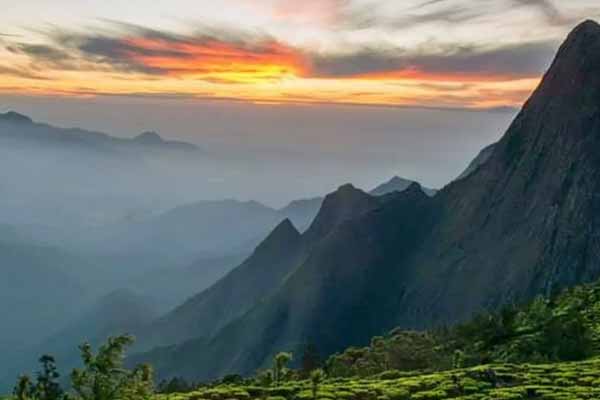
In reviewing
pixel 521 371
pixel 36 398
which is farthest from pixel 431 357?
→ pixel 36 398

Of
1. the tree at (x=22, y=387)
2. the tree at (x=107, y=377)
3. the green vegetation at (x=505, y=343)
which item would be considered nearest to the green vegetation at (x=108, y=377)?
the tree at (x=107, y=377)

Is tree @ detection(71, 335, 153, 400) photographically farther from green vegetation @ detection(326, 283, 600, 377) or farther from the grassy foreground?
green vegetation @ detection(326, 283, 600, 377)

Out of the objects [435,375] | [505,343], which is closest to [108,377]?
[435,375]

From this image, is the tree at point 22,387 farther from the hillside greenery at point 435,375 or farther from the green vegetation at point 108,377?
the green vegetation at point 108,377

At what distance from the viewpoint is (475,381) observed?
58406 millimetres

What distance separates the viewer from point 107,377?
49094 millimetres

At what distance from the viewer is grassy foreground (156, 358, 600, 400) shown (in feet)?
172

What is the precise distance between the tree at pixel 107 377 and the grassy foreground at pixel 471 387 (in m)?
9.75

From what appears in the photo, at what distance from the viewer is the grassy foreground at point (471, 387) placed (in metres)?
52.4

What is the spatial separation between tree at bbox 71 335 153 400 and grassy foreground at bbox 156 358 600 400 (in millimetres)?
9749

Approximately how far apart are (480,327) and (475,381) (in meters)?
64.0

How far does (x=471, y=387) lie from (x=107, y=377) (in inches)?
1094

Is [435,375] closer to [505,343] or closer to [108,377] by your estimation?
[108,377]

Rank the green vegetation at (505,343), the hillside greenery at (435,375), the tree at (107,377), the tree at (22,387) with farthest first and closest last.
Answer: the green vegetation at (505,343), the tree at (22,387), the hillside greenery at (435,375), the tree at (107,377)
